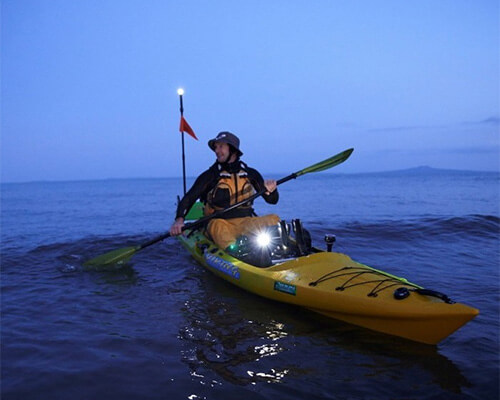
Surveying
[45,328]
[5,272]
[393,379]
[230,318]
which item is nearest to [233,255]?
[230,318]

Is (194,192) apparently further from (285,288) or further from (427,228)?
(427,228)

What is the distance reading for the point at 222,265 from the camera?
6.03m

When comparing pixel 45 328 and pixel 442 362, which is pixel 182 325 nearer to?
pixel 45 328

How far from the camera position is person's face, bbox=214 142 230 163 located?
6453 millimetres

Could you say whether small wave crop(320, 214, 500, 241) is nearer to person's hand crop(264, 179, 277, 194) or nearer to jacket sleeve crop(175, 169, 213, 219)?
person's hand crop(264, 179, 277, 194)

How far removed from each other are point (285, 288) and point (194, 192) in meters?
2.48

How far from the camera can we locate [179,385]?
348cm

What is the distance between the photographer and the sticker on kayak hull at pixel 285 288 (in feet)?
15.4

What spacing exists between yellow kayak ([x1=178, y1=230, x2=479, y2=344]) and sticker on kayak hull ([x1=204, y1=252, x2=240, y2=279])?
2 centimetres

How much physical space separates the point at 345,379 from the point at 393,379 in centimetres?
42

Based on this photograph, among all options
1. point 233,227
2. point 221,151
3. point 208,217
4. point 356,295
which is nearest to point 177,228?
point 208,217

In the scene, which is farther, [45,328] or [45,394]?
[45,328]

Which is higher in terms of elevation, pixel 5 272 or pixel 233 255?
pixel 233 255

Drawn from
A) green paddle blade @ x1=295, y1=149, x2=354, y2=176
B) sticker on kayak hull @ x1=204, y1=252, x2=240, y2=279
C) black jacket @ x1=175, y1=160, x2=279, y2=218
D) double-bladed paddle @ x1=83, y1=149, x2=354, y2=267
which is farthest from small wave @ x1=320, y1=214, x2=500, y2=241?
sticker on kayak hull @ x1=204, y1=252, x2=240, y2=279
